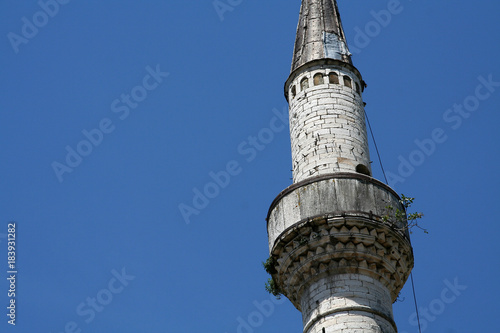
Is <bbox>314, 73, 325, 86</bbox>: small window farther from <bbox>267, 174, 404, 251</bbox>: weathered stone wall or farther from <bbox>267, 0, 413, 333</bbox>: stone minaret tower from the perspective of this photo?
<bbox>267, 174, 404, 251</bbox>: weathered stone wall

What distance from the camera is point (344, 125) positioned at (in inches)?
700

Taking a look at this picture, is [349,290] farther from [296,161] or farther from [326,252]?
[296,161]

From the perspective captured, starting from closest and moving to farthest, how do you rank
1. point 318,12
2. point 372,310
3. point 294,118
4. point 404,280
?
1. point 372,310
2. point 404,280
3. point 294,118
4. point 318,12

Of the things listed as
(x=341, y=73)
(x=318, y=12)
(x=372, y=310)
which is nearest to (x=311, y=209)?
(x=372, y=310)

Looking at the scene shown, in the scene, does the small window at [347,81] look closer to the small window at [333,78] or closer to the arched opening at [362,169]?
the small window at [333,78]

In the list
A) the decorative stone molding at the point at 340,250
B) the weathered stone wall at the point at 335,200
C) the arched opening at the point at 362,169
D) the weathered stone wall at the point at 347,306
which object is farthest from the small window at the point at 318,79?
the weathered stone wall at the point at 347,306

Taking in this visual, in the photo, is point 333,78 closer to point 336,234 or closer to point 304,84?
point 304,84

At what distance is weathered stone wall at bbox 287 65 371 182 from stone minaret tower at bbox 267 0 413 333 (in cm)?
2

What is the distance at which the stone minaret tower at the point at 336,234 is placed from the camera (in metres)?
15.8

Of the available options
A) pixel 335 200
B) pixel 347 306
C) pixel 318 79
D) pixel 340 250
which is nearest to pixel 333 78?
pixel 318 79

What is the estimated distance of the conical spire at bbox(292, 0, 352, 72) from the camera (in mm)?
19172

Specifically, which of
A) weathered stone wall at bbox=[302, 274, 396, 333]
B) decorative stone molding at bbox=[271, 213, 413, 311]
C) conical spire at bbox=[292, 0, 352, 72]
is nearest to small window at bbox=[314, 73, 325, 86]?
conical spire at bbox=[292, 0, 352, 72]

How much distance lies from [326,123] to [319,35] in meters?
2.43

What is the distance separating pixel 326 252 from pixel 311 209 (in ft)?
2.41
